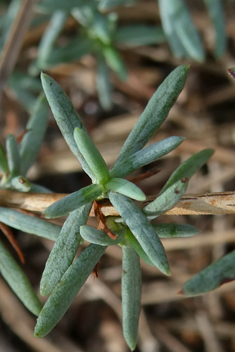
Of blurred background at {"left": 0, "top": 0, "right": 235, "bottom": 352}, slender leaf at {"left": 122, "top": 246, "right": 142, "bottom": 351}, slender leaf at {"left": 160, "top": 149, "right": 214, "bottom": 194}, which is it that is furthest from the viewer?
blurred background at {"left": 0, "top": 0, "right": 235, "bottom": 352}

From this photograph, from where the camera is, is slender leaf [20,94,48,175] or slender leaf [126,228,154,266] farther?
slender leaf [20,94,48,175]

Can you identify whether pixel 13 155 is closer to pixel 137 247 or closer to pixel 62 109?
pixel 62 109

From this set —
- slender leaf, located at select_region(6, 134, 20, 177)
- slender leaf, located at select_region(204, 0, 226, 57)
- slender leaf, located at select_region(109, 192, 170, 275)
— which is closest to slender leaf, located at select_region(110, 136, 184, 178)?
slender leaf, located at select_region(109, 192, 170, 275)

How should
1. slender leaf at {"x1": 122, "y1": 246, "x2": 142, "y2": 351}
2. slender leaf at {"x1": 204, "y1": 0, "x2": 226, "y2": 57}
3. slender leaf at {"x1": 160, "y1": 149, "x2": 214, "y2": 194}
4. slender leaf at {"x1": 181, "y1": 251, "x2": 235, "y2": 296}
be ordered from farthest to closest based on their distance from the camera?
slender leaf at {"x1": 204, "y1": 0, "x2": 226, "y2": 57}, slender leaf at {"x1": 160, "y1": 149, "x2": 214, "y2": 194}, slender leaf at {"x1": 122, "y1": 246, "x2": 142, "y2": 351}, slender leaf at {"x1": 181, "y1": 251, "x2": 235, "y2": 296}

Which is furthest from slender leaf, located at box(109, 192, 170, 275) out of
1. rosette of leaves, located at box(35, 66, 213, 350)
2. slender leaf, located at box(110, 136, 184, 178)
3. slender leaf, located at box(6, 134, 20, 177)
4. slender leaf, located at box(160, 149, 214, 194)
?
slender leaf, located at box(6, 134, 20, 177)

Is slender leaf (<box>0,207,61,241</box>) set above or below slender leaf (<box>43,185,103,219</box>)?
below

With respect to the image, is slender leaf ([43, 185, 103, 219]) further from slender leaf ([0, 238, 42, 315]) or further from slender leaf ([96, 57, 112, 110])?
slender leaf ([96, 57, 112, 110])

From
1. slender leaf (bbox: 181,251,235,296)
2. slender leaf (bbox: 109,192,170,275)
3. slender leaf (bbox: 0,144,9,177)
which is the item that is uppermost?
slender leaf (bbox: 0,144,9,177)
